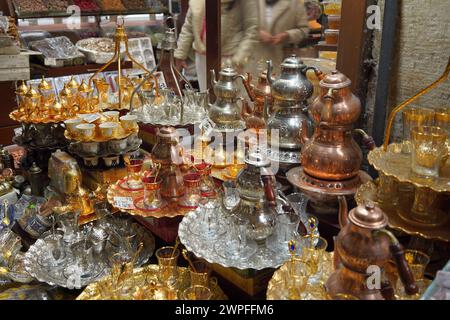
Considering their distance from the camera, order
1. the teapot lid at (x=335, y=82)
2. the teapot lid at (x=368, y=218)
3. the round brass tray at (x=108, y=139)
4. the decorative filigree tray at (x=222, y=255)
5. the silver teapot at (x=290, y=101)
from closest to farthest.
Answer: the teapot lid at (x=368, y=218), the decorative filigree tray at (x=222, y=255), the teapot lid at (x=335, y=82), the silver teapot at (x=290, y=101), the round brass tray at (x=108, y=139)

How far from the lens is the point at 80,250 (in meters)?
1.47

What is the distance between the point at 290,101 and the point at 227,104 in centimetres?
46

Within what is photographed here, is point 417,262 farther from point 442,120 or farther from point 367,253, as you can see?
point 442,120

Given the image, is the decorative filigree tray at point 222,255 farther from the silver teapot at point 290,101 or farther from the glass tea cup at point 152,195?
the silver teapot at point 290,101

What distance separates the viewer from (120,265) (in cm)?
126

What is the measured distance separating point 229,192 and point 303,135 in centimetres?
31

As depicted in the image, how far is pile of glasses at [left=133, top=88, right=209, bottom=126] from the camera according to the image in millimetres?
2090

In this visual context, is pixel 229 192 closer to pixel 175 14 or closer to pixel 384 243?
pixel 384 243

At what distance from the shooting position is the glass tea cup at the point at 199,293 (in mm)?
1145

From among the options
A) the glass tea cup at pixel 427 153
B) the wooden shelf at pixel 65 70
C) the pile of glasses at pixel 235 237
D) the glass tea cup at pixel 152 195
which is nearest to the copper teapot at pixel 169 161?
the glass tea cup at pixel 152 195

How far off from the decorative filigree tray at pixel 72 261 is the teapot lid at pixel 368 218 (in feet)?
2.90

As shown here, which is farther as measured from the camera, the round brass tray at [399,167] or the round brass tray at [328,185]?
the round brass tray at [328,185]

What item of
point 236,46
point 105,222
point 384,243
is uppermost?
point 236,46
